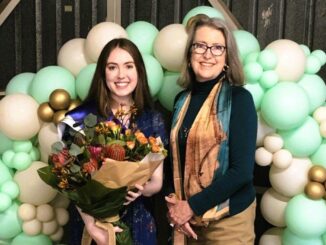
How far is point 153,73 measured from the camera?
84.7 inches

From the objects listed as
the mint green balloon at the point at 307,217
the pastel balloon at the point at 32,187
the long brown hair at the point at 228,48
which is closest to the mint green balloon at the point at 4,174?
the pastel balloon at the point at 32,187

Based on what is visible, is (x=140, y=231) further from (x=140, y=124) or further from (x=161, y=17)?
(x=161, y=17)

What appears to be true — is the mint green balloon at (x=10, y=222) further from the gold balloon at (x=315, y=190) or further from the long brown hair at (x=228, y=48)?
the gold balloon at (x=315, y=190)

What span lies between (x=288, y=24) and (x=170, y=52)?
3.02ft

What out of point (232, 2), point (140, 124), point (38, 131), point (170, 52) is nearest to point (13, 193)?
point (38, 131)

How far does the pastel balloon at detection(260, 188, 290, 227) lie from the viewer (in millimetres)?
2199

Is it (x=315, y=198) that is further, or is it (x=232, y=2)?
(x=232, y=2)

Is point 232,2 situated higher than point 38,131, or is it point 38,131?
point 232,2

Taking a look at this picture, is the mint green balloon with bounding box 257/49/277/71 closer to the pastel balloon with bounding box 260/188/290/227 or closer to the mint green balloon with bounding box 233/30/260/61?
the mint green balloon with bounding box 233/30/260/61

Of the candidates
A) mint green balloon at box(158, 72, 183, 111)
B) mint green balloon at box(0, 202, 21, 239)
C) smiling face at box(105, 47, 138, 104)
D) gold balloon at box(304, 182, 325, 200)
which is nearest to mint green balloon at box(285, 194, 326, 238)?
gold balloon at box(304, 182, 325, 200)

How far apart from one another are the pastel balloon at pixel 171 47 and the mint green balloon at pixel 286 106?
0.44 metres

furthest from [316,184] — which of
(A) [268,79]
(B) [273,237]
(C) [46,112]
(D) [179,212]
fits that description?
(C) [46,112]

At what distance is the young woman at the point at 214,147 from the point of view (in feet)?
5.80

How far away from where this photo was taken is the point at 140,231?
189cm
